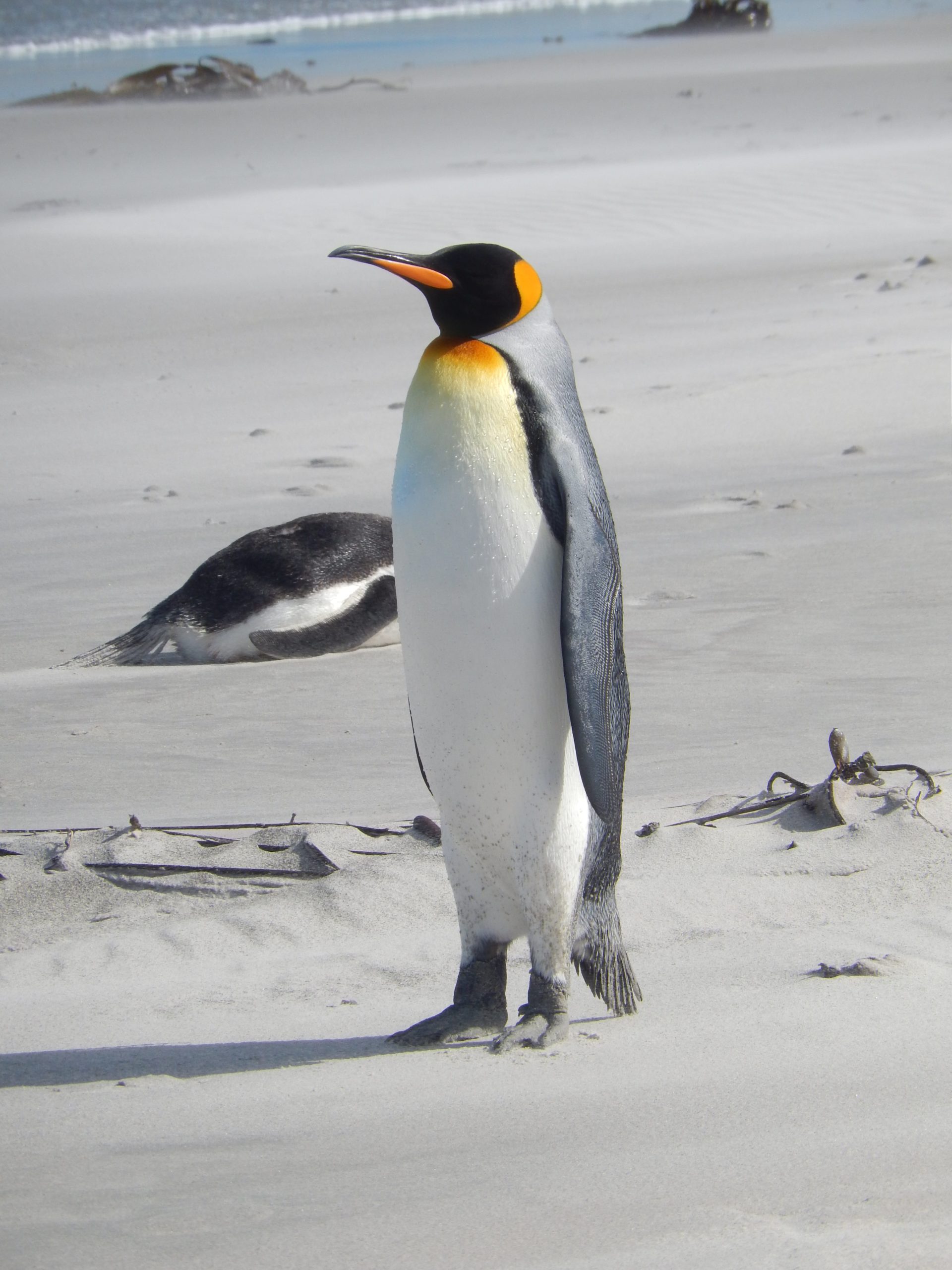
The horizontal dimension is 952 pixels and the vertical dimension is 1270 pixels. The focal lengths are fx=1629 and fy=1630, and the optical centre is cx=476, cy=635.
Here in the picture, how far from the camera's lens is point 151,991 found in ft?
10.4

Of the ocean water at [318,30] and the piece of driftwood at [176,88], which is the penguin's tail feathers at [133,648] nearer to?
the piece of driftwood at [176,88]

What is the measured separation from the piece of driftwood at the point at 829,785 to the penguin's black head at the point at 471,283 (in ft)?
4.97

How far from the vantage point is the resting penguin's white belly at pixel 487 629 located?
2.76 metres

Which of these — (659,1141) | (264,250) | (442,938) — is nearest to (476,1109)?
(659,1141)

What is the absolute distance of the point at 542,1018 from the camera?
9.42 ft

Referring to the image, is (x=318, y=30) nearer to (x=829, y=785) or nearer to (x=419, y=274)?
(x=829, y=785)

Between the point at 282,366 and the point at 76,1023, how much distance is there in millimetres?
7769

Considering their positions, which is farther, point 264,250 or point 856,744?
point 264,250

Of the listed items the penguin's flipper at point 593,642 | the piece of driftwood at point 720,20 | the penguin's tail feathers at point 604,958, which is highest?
the piece of driftwood at point 720,20

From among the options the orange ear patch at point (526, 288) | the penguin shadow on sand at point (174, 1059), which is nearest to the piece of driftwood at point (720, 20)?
the orange ear patch at point (526, 288)

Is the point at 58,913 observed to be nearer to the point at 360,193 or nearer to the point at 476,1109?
the point at 476,1109

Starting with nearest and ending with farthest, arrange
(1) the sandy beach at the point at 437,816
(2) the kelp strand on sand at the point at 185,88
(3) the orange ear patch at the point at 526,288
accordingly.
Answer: (1) the sandy beach at the point at 437,816
(3) the orange ear patch at the point at 526,288
(2) the kelp strand on sand at the point at 185,88

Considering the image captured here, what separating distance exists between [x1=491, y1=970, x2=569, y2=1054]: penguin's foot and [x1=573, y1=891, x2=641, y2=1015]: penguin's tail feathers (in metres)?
0.06

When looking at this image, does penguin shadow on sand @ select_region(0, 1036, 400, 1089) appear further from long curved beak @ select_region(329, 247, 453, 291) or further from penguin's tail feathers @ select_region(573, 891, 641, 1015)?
long curved beak @ select_region(329, 247, 453, 291)
